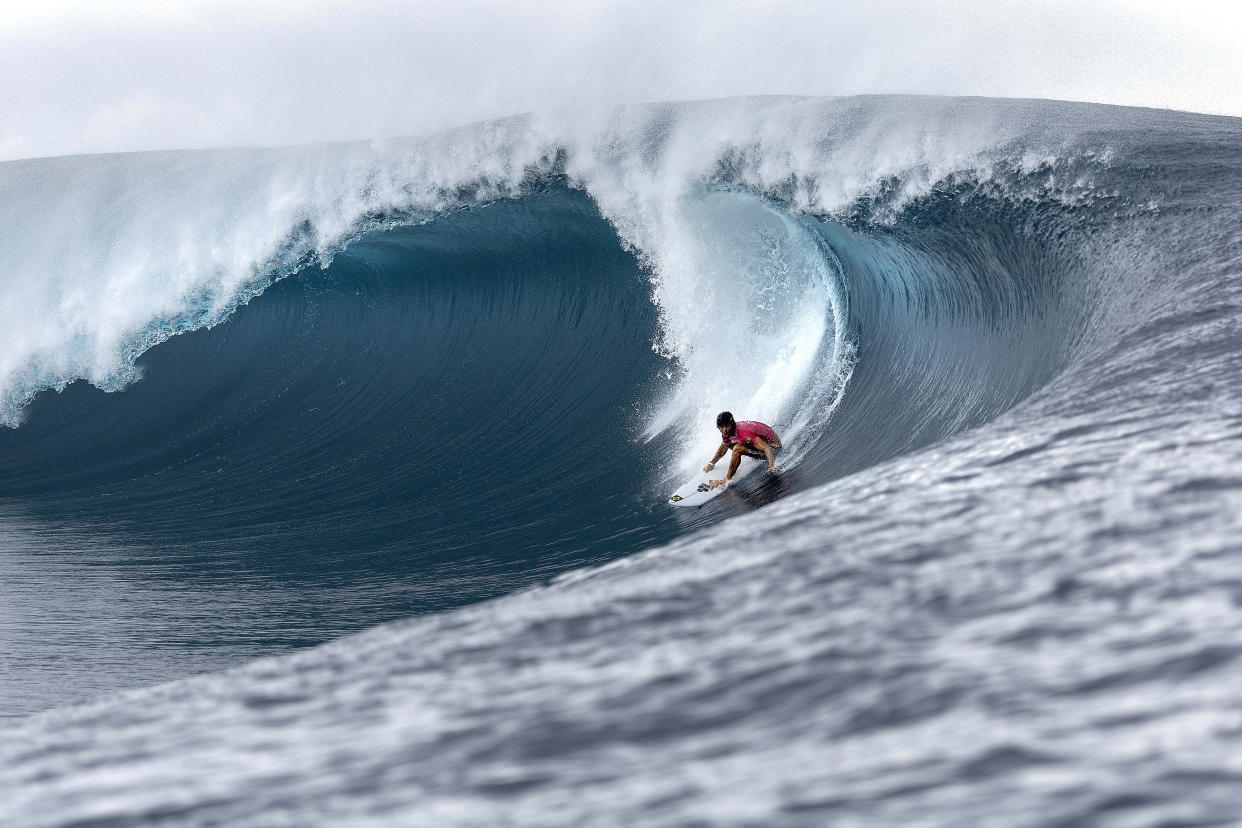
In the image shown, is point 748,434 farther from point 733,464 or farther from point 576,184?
point 576,184

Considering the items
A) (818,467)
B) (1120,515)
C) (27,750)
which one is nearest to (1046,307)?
(818,467)

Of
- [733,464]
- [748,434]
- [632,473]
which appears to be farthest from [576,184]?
[733,464]

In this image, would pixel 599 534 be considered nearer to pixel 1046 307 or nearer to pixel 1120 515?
pixel 1046 307

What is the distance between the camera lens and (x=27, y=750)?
172cm

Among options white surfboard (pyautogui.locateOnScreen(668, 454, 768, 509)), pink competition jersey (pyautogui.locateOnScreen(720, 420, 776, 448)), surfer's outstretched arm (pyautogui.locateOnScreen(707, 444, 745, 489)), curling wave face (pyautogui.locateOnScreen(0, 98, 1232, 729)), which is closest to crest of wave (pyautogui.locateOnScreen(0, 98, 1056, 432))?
curling wave face (pyautogui.locateOnScreen(0, 98, 1232, 729))

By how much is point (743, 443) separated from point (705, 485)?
0.38m

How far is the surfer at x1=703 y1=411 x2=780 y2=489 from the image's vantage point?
6.79 metres

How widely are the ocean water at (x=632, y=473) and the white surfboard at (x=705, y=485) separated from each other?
162 millimetres

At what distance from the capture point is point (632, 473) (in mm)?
7738

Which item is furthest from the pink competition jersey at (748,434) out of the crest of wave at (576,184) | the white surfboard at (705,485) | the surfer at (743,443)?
the crest of wave at (576,184)

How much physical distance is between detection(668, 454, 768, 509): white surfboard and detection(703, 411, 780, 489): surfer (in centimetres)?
5

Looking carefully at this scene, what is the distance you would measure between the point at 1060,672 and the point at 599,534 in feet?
18.0

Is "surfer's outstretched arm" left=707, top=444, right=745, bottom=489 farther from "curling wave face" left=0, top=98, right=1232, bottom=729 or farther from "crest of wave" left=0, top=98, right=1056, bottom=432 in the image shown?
"crest of wave" left=0, top=98, right=1056, bottom=432

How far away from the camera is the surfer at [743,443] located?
6.79m
